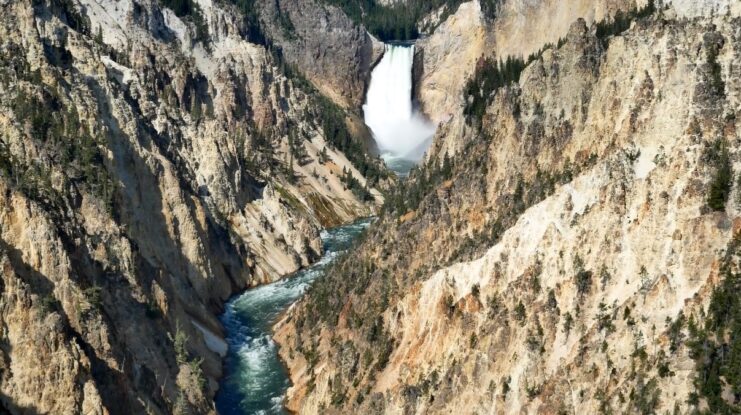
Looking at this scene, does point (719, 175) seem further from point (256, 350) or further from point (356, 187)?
point (356, 187)

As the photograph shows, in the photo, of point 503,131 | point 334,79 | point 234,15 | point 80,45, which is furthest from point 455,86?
point 503,131

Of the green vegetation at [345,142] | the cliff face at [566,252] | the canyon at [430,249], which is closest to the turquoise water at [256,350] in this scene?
the canyon at [430,249]

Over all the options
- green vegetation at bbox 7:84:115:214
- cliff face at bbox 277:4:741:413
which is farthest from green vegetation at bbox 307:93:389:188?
cliff face at bbox 277:4:741:413

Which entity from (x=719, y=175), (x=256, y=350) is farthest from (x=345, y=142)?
(x=719, y=175)

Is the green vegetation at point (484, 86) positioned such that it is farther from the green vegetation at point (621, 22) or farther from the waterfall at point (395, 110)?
the waterfall at point (395, 110)

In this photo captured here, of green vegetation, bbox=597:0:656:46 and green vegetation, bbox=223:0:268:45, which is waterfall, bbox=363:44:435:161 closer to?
green vegetation, bbox=223:0:268:45
